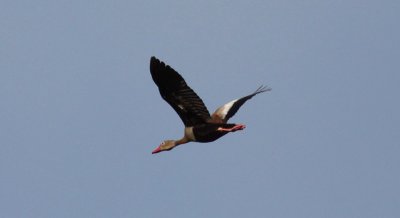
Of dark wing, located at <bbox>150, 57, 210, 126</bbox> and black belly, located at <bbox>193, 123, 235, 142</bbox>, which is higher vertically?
dark wing, located at <bbox>150, 57, 210, 126</bbox>

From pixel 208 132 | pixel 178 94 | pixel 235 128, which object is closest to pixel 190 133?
pixel 208 132

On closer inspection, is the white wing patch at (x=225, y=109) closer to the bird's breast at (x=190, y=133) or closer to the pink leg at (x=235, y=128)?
the bird's breast at (x=190, y=133)

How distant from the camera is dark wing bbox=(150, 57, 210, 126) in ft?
92.6

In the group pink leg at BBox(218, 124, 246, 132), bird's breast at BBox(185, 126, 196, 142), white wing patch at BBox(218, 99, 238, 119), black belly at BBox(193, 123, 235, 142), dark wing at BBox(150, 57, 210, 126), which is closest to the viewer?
dark wing at BBox(150, 57, 210, 126)

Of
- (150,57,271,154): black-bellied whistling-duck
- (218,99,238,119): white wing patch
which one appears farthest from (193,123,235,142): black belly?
(218,99,238,119): white wing patch

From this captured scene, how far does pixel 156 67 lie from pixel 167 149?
3.85m

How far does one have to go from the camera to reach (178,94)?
2894cm

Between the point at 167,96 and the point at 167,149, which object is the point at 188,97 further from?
the point at 167,149

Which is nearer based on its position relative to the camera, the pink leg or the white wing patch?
the pink leg

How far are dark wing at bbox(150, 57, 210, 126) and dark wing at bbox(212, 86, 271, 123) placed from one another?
6.03 feet

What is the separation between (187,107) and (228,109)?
273 centimetres

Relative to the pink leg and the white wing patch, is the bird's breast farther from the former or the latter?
the white wing patch

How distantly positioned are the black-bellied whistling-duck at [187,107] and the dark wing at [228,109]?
2.39 ft

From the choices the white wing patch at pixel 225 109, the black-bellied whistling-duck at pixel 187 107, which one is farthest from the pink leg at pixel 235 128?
the white wing patch at pixel 225 109
